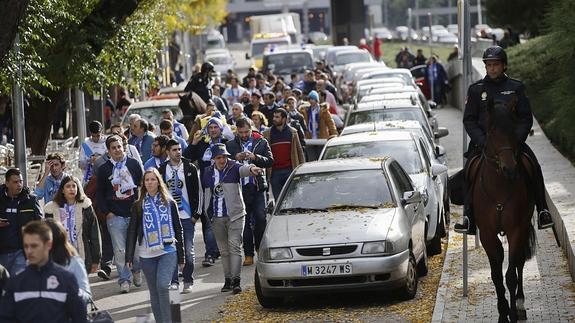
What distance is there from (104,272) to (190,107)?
35.5 ft

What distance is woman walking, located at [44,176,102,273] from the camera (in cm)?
1567

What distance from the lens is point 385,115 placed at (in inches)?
985

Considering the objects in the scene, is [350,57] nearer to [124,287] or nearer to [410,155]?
[410,155]

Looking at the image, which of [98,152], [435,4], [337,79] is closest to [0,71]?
[98,152]

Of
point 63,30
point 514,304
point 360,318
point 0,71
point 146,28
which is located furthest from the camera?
point 146,28

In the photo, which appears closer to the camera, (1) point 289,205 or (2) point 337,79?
(1) point 289,205

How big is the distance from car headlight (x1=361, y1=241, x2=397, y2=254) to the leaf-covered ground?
62 cm

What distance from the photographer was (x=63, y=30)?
24594 mm

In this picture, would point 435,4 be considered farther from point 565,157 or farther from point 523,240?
point 523,240

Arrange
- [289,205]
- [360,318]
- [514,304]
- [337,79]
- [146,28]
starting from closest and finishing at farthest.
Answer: [514,304]
[360,318]
[289,205]
[146,28]
[337,79]

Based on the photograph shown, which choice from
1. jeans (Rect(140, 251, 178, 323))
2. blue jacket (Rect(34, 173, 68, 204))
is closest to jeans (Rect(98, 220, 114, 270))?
blue jacket (Rect(34, 173, 68, 204))

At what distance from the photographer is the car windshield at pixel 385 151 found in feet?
61.7

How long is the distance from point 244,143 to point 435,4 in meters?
97.7

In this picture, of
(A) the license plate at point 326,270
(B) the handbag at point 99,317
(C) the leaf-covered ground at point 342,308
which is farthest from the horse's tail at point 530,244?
(B) the handbag at point 99,317
